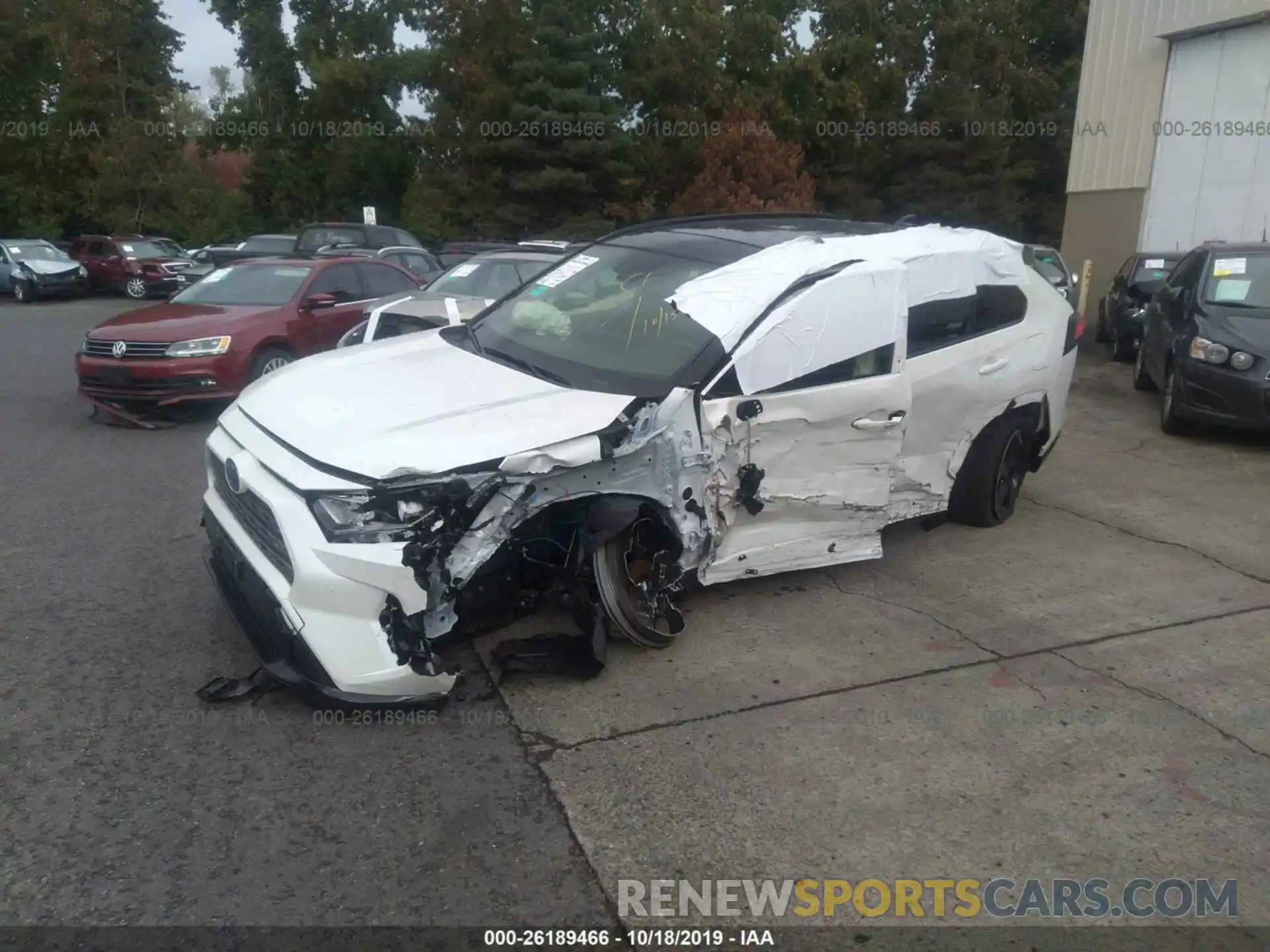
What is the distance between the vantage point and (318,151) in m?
→ 38.7

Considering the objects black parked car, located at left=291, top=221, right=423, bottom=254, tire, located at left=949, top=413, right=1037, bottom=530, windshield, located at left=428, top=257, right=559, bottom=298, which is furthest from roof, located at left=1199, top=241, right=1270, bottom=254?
black parked car, located at left=291, top=221, right=423, bottom=254

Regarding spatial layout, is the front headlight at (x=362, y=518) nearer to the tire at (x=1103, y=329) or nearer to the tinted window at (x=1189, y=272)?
the tinted window at (x=1189, y=272)

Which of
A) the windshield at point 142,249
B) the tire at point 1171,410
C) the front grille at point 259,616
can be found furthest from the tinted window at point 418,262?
the front grille at point 259,616

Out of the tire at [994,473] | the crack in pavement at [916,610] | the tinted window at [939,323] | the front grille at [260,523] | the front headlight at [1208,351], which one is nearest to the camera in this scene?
the front grille at [260,523]

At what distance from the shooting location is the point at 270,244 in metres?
22.8

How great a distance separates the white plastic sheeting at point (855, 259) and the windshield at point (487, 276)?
205 inches

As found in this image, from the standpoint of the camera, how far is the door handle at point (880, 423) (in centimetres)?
479

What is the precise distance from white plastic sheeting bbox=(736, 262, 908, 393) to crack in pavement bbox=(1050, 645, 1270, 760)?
1679 mm

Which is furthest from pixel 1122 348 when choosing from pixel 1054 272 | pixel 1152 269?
pixel 1054 272

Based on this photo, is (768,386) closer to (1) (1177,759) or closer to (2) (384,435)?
(2) (384,435)

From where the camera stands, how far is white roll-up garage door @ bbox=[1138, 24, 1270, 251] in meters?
14.8

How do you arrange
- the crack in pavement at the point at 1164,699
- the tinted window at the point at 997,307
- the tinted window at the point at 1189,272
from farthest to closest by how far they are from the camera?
the tinted window at the point at 1189,272 < the tinted window at the point at 997,307 < the crack in pavement at the point at 1164,699

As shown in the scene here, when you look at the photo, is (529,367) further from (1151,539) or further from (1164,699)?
(1151,539)

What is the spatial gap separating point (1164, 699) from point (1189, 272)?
7.02 m
